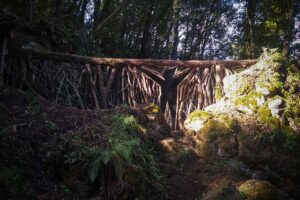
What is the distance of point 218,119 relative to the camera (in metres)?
6.81

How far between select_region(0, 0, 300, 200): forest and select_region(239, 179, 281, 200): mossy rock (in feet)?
0.05

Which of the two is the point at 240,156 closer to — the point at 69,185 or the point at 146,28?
the point at 69,185

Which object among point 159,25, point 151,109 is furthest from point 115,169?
point 159,25

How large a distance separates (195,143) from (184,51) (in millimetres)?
11207

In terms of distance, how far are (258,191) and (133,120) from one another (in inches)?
109

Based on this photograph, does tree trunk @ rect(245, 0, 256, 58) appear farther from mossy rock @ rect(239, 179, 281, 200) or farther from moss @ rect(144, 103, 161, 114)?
mossy rock @ rect(239, 179, 281, 200)

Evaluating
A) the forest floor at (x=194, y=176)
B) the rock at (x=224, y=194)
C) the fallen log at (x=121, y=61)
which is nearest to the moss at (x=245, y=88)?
the fallen log at (x=121, y=61)

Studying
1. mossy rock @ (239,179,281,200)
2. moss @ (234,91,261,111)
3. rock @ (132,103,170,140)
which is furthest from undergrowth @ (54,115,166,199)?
moss @ (234,91,261,111)

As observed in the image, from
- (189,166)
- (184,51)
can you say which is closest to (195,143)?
(189,166)

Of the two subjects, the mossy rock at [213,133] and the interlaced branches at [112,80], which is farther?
the interlaced branches at [112,80]

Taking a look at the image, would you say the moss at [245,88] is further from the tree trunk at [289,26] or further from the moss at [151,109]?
the tree trunk at [289,26]

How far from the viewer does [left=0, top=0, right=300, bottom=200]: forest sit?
4.40m

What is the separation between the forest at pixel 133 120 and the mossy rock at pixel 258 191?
0.02 metres

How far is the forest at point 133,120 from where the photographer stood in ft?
14.4
